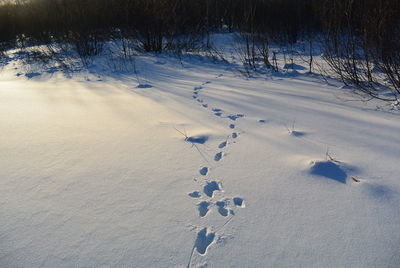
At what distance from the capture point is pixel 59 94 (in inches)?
148

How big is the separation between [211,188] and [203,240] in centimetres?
42

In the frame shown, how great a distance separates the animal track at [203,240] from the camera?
3.85 feet

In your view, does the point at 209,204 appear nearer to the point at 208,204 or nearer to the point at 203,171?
the point at 208,204

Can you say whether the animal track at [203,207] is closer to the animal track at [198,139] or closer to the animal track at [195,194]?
the animal track at [195,194]

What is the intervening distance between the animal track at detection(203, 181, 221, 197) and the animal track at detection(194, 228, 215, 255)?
304mm

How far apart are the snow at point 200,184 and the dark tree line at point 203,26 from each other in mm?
976

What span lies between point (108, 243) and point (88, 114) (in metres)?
1.98

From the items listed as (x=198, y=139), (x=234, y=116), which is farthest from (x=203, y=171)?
(x=234, y=116)

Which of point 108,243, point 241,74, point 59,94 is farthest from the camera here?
point 241,74

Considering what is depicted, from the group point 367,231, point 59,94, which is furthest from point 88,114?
point 367,231

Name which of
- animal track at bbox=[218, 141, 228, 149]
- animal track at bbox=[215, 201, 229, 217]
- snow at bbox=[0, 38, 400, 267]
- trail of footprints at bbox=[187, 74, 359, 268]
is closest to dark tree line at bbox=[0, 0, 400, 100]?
snow at bbox=[0, 38, 400, 267]

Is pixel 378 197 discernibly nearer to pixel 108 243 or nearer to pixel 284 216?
pixel 284 216

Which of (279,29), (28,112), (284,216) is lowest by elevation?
(284,216)

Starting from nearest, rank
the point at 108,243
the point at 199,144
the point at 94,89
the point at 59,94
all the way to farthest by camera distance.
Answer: the point at 108,243, the point at 199,144, the point at 59,94, the point at 94,89
